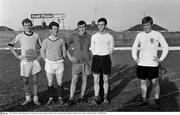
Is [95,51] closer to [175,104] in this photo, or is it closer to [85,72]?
[85,72]

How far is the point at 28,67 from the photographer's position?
15.0 feet

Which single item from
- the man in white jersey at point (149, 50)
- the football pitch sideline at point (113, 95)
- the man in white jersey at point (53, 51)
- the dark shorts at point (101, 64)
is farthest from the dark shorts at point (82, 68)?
the man in white jersey at point (149, 50)

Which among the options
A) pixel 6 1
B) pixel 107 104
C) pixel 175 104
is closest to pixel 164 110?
pixel 175 104

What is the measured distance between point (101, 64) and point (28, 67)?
51.1 inches

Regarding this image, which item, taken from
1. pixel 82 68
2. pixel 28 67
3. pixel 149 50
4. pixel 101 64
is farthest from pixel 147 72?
pixel 28 67

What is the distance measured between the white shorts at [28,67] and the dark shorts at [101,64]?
3.43 ft

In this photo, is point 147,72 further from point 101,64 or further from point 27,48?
point 27,48

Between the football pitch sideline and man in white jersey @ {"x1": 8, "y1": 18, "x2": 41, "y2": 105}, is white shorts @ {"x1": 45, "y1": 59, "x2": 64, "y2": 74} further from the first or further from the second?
the football pitch sideline

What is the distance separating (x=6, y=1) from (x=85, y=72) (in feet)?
6.70

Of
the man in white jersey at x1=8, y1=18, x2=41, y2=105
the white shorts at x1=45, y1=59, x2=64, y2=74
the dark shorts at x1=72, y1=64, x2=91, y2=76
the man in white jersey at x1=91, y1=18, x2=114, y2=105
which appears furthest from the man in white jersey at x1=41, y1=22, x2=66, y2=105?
the man in white jersey at x1=91, y1=18, x2=114, y2=105

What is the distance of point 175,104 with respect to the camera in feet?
16.1

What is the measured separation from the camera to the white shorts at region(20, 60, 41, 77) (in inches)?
180

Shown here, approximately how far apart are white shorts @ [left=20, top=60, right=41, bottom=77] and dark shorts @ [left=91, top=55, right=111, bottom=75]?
3.43ft

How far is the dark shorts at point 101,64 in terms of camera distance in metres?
4.57
